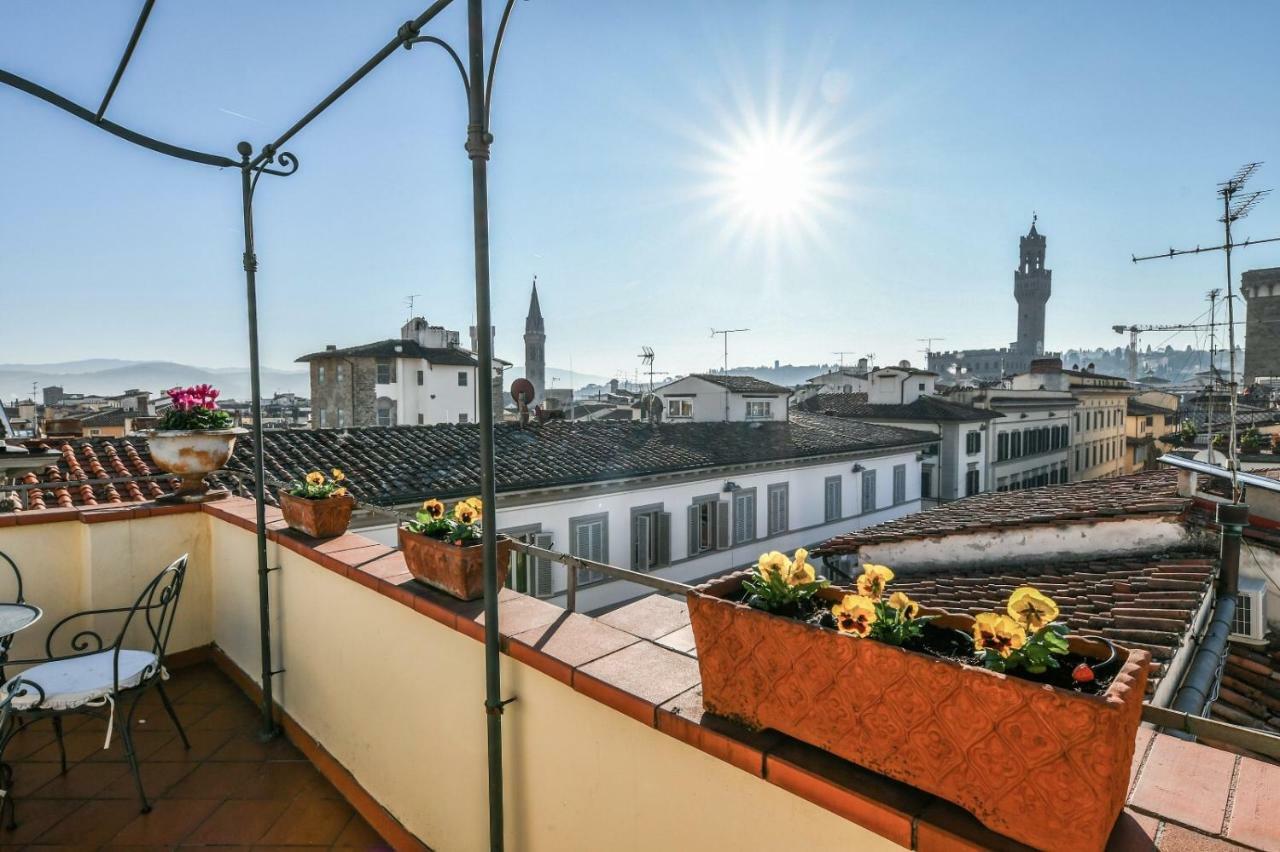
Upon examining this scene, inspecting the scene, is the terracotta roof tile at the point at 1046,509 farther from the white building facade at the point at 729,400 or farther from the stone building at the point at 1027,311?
the stone building at the point at 1027,311

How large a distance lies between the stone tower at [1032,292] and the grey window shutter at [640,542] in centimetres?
9868

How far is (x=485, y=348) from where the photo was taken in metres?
1.97

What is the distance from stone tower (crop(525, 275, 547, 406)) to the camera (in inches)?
3450

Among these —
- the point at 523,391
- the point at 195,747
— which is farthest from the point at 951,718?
the point at 523,391

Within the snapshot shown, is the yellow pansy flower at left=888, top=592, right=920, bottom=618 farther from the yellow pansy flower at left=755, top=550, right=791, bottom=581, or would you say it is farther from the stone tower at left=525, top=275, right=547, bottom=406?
the stone tower at left=525, top=275, right=547, bottom=406

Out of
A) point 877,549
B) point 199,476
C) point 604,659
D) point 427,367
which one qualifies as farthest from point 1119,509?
point 427,367

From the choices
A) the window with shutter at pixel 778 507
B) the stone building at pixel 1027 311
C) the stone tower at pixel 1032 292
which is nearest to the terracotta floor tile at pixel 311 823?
the window with shutter at pixel 778 507

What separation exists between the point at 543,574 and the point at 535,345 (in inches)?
3069

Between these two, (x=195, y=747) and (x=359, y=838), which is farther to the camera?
(x=195, y=747)

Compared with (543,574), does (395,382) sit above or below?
above

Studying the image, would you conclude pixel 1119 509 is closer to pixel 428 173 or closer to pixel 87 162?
pixel 428 173

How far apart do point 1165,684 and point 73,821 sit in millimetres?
5320

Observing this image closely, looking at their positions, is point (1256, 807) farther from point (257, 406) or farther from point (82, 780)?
point (82, 780)

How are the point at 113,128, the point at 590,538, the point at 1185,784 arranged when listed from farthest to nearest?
the point at 590,538, the point at 113,128, the point at 1185,784
